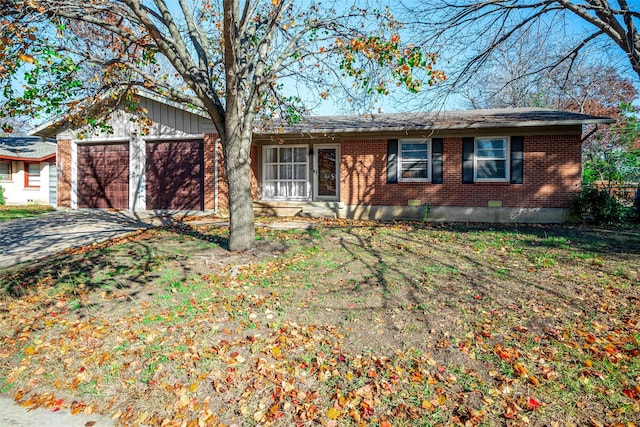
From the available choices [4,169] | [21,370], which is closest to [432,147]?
[21,370]

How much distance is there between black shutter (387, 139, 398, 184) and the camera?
40.9 feet

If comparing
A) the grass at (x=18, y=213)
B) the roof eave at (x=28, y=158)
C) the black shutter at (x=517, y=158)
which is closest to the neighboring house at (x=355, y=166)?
the black shutter at (x=517, y=158)

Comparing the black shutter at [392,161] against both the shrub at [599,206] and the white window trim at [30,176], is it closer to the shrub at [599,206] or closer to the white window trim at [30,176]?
the shrub at [599,206]

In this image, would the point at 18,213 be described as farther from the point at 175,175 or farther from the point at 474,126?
the point at 474,126

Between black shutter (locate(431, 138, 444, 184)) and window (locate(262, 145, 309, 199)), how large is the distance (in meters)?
4.67

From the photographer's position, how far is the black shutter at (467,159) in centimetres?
1187

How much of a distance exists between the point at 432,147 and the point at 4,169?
23.8 meters

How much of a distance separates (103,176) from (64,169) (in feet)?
5.25

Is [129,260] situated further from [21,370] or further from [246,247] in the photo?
[21,370]

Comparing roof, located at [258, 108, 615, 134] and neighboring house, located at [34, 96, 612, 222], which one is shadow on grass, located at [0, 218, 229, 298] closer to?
roof, located at [258, 108, 615, 134]

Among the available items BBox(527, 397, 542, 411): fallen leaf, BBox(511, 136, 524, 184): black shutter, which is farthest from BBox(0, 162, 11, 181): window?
BBox(527, 397, 542, 411): fallen leaf

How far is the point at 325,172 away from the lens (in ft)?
45.8

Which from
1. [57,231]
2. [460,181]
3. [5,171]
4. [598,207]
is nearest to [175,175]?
[57,231]

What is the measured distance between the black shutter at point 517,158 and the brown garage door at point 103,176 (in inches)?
538
